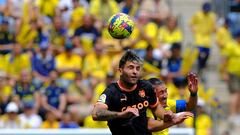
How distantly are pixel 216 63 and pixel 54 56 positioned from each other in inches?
143

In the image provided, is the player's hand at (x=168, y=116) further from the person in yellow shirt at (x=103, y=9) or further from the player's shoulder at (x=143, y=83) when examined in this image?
the person in yellow shirt at (x=103, y=9)

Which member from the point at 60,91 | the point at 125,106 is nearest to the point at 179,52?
the point at 60,91

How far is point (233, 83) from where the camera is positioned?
16.8 meters

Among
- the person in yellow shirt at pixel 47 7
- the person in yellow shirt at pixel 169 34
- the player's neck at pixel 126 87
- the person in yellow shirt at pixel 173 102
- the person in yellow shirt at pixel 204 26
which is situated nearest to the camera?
the player's neck at pixel 126 87

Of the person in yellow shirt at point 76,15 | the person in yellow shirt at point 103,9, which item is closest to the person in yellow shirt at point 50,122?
the person in yellow shirt at point 76,15

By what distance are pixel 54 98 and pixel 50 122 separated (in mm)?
745

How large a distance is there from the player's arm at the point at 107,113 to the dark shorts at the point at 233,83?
8832 millimetres

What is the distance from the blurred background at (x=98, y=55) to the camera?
15203 mm

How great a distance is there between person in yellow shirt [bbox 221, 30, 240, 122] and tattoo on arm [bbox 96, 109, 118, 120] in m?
8.52

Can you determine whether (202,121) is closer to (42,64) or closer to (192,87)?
(42,64)

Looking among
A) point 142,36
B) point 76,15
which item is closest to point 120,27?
point 142,36

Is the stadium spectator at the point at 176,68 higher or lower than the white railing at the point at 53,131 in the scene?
higher

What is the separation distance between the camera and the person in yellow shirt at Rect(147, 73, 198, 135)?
8648 mm

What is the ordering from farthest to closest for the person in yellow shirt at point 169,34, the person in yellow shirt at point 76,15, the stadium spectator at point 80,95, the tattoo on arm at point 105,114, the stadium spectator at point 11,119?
the person in yellow shirt at point 76,15
the person in yellow shirt at point 169,34
the stadium spectator at point 80,95
the stadium spectator at point 11,119
the tattoo on arm at point 105,114
